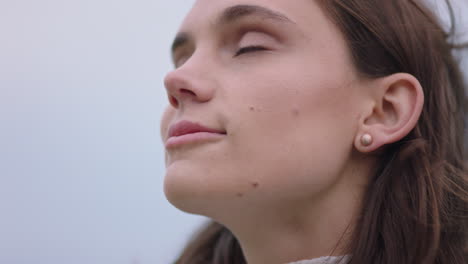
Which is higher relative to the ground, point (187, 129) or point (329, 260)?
point (187, 129)

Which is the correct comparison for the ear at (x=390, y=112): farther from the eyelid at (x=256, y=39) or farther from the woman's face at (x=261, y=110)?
the eyelid at (x=256, y=39)

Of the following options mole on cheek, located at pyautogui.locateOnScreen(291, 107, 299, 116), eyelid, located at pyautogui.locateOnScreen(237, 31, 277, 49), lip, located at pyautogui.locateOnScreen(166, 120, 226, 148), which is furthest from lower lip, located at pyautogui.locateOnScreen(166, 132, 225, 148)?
eyelid, located at pyautogui.locateOnScreen(237, 31, 277, 49)

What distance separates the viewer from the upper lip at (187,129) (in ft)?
4.24

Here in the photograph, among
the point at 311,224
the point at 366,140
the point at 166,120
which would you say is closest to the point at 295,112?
the point at 366,140

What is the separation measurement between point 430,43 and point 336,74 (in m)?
0.41

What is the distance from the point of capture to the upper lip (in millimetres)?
1293

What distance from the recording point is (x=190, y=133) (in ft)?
4.32

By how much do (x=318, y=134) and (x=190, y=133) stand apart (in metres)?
0.37

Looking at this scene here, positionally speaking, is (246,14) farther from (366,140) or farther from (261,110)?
(366,140)

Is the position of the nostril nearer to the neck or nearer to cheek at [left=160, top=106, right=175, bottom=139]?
cheek at [left=160, top=106, right=175, bottom=139]

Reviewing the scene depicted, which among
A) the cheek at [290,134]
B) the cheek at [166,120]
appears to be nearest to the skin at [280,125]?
the cheek at [290,134]

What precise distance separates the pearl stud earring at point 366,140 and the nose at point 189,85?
1.57 feet

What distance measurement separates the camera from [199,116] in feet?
4.29

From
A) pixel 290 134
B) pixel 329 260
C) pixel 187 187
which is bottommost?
pixel 329 260
